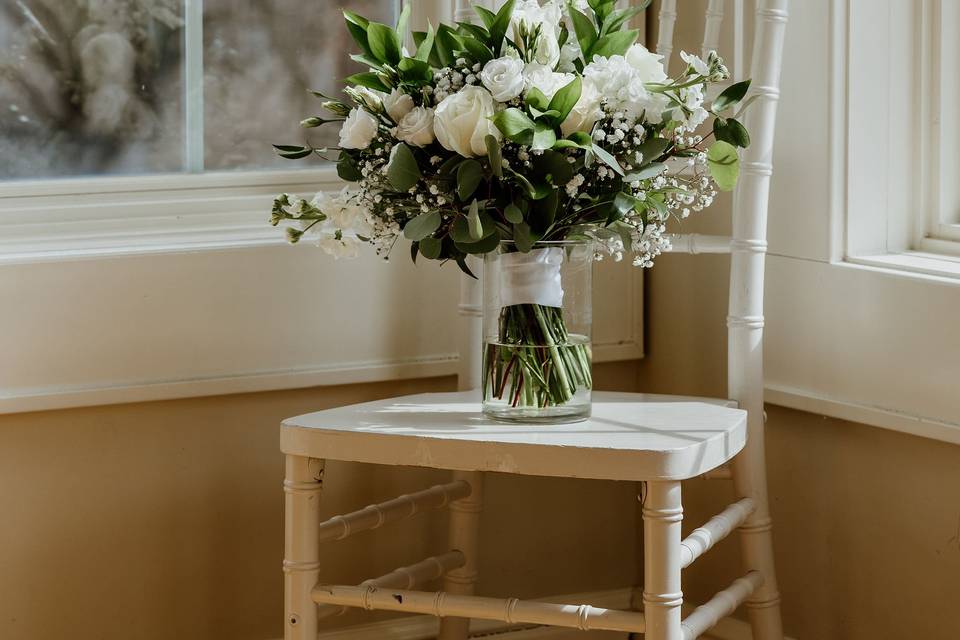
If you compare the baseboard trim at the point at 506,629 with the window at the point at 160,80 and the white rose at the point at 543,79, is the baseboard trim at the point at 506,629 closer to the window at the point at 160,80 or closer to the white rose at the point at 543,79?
the window at the point at 160,80

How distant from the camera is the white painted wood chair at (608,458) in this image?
1084 millimetres

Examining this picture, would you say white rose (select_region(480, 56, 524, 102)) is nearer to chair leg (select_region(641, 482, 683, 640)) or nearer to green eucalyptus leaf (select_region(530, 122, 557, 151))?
green eucalyptus leaf (select_region(530, 122, 557, 151))

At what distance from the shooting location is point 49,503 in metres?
1.40

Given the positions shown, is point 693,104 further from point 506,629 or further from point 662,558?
point 506,629

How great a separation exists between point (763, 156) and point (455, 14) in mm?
412

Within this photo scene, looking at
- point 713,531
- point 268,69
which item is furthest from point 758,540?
point 268,69

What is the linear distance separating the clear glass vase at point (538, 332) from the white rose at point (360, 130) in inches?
6.7

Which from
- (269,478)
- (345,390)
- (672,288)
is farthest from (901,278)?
(269,478)

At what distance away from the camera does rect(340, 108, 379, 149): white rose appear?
1.14 m

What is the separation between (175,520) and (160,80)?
57 cm

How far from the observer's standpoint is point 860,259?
139 cm

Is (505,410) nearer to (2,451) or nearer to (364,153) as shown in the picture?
(364,153)

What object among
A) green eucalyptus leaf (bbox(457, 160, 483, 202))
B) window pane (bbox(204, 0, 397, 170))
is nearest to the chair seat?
green eucalyptus leaf (bbox(457, 160, 483, 202))

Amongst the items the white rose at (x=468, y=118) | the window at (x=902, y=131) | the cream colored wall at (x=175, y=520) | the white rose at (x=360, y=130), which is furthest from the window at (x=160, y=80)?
the window at (x=902, y=131)
